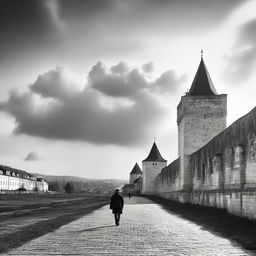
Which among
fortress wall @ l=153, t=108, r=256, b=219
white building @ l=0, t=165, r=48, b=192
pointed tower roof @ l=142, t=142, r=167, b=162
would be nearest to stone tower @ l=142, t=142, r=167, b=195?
pointed tower roof @ l=142, t=142, r=167, b=162

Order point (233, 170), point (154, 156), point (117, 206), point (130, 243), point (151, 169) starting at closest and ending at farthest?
point (130, 243) < point (117, 206) < point (233, 170) < point (151, 169) < point (154, 156)

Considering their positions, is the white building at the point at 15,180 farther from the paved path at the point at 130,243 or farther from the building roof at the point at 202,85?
the paved path at the point at 130,243

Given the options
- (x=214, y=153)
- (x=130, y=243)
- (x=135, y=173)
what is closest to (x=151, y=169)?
(x=135, y=173)

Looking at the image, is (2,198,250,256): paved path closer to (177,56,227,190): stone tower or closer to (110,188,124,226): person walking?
(110,188,124,226): person walking

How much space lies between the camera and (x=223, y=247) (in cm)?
827

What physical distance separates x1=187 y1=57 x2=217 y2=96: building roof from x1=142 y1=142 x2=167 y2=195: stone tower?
138ft

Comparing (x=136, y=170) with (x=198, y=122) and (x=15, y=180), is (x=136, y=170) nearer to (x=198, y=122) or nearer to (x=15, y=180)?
(x=15, y=180)

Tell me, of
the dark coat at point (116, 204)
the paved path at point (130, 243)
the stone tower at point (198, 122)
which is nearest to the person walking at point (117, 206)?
the dark coat at point (116, 204)

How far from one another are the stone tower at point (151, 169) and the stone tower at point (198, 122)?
4371 centimetres

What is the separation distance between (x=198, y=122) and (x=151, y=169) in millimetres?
46655

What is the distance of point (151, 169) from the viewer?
259 ft

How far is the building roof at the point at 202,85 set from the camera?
3584 cm

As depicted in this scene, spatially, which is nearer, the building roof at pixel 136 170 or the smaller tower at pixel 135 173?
the smaller tower at pixel 135 173

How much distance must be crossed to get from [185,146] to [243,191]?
702 inches
